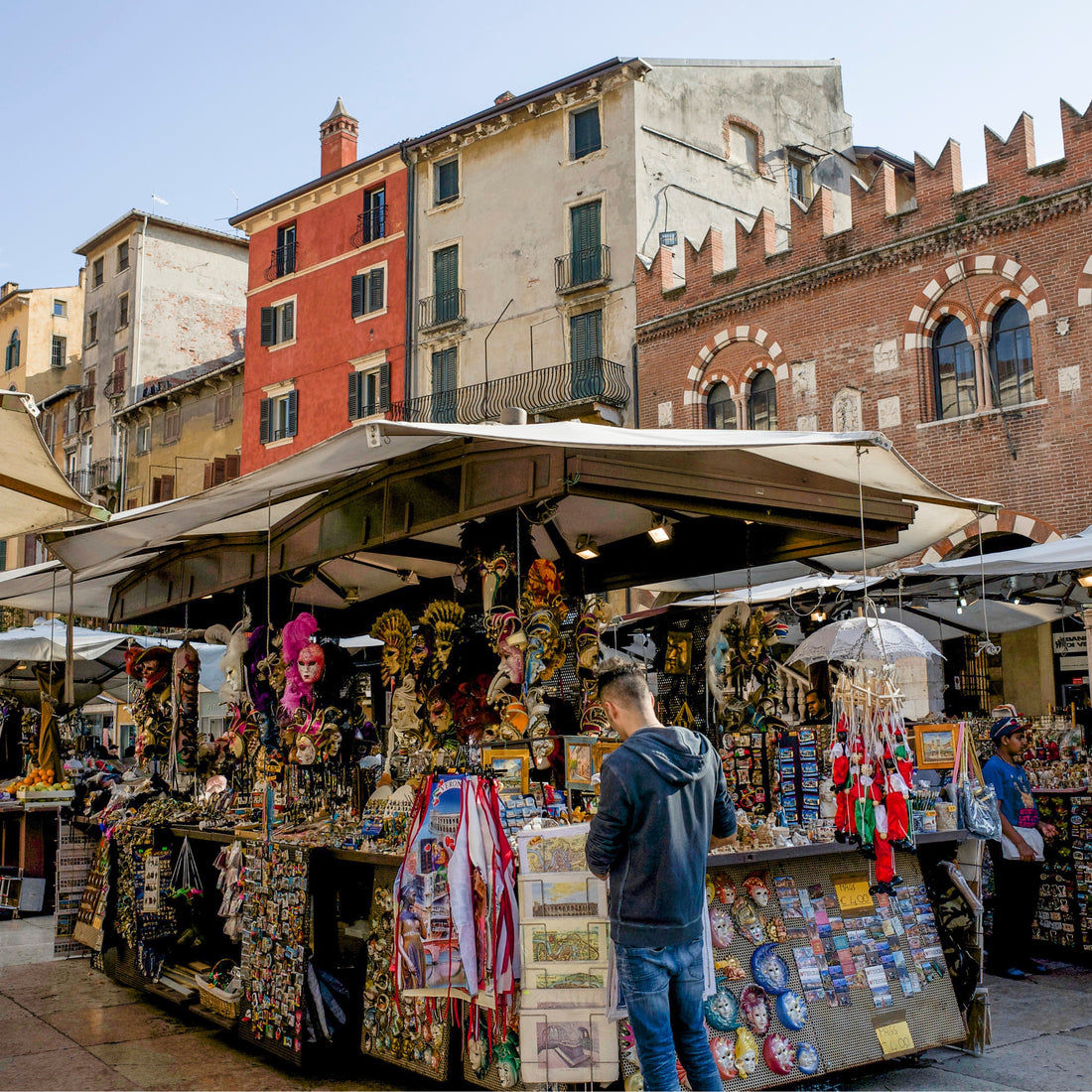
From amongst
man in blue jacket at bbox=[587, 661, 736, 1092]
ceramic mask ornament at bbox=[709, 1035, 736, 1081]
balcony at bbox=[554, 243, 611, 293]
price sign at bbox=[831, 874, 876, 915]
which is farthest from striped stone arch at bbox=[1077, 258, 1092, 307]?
man in blue jacket at bbox=[587, 661, 736, 1092]

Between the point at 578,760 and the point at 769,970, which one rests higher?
the point at 578,760

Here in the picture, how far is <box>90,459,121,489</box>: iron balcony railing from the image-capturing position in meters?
36.0

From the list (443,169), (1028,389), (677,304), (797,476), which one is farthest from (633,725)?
(443,169)

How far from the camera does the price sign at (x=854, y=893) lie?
5.34 metres

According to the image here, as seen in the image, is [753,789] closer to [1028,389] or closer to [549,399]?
[1028,389]

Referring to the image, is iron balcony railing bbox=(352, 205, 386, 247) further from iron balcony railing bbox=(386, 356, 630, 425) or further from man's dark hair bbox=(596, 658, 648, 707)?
man's dark hair bbox=(596, 658, 648, 707)

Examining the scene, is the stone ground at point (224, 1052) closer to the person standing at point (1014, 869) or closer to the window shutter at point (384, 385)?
the person standing at point (1014, 869)

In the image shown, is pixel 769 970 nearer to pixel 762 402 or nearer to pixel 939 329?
pixel 939 329

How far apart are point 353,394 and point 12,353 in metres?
24.0

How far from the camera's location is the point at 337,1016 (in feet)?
18.2

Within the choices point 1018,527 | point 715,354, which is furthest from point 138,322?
point 1018,527

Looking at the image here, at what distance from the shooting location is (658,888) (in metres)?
3.88

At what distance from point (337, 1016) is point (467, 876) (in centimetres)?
155

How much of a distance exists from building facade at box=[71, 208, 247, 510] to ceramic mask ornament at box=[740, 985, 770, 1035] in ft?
108
